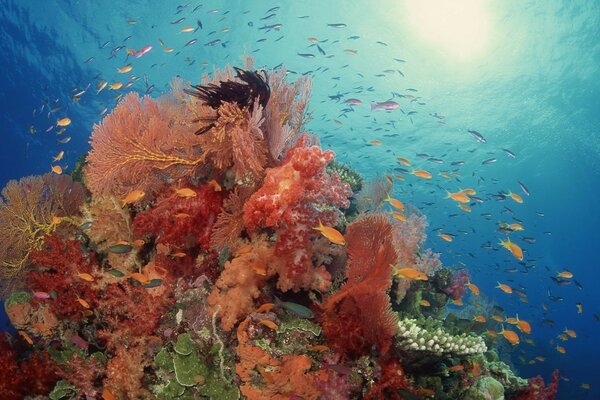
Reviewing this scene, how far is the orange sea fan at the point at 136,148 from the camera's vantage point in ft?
16.2

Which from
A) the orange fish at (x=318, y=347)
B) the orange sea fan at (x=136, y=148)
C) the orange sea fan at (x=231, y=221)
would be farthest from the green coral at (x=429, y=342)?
the orange sea fan at (x=136, y=148)

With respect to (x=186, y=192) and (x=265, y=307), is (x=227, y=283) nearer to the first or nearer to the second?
(x=265, y=307)

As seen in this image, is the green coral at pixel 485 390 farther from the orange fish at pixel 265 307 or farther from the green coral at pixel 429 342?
the orange fish at pixel 265 307

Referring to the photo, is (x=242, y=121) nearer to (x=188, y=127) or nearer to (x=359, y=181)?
(x=188, y=127)

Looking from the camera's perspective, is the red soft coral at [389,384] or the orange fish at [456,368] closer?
the red soft coral at [389,384]

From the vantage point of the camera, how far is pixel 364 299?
4.46 metres

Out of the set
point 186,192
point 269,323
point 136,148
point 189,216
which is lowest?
point 269,323

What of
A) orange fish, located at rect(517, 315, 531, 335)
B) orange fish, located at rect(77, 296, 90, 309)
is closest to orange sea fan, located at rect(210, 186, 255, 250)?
orange fish, located at rect(77, 296, 90, 309)

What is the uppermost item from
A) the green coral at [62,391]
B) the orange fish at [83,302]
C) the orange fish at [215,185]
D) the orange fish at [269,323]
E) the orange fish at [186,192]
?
the orange fish at [186,192]

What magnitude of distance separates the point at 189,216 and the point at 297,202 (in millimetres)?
1870

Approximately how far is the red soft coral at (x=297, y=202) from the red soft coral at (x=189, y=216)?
1114mm

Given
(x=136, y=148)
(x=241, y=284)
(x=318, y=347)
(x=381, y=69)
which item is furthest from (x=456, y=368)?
(x=381, y=69)

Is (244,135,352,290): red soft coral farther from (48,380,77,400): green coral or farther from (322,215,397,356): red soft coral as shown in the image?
(48,380,77,400): green coral

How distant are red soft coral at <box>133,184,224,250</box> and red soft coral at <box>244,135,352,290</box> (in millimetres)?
1114
